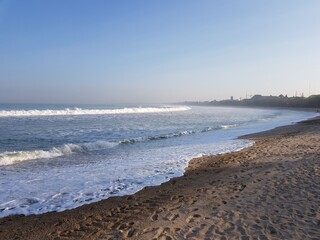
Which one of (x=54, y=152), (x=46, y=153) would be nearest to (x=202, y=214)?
(x=46, y=153)

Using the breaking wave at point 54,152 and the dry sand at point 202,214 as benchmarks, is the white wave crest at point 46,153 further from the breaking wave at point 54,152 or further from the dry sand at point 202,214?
the dry sand at point 202,214

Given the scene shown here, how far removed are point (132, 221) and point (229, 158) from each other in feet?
26.4

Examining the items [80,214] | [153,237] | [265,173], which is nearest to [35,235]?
[80,214]

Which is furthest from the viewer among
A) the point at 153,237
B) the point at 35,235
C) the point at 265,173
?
the point at 265,173

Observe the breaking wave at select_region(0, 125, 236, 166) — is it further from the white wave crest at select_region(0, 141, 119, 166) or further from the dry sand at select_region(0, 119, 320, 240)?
the dry sand at select_region(0, 119, 320, 240)

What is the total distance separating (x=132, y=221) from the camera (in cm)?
582

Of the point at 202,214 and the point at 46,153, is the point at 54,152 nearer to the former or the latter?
the point at 46,153

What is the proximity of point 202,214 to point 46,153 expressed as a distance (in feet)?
35.9

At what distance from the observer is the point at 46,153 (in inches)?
585

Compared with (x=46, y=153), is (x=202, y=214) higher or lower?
higher

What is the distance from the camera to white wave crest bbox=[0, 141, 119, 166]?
13078 mm

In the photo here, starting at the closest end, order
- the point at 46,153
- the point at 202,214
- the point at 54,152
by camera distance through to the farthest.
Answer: the point at 202,214 → the point at 46,153 → the point at 54,152

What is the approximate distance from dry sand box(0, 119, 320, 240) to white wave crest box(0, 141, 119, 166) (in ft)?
24.6

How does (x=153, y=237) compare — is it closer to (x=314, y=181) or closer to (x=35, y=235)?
(x=35, y=235)
